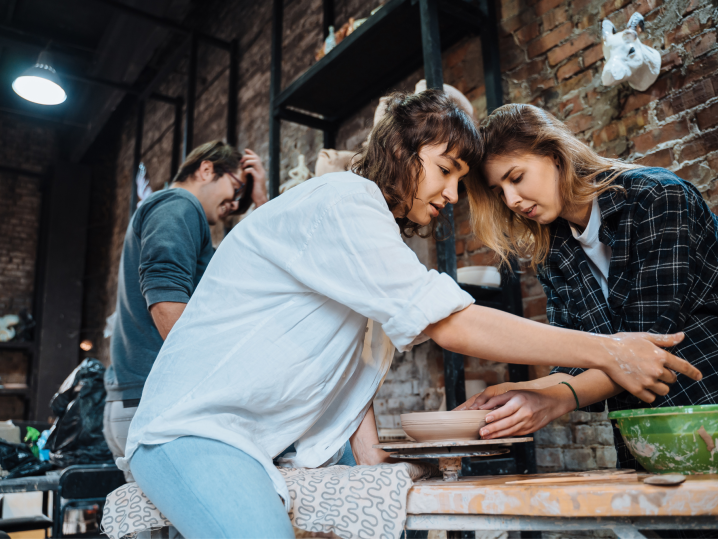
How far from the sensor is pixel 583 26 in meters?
2.24

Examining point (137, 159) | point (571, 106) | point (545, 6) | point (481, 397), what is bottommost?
point (481, 397)

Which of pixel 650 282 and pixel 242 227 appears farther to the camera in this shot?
pixel 650 282

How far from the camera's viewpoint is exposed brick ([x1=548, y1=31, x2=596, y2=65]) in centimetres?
221

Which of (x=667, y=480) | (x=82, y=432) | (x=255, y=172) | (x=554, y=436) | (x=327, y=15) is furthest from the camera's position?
(x=327, y=15)

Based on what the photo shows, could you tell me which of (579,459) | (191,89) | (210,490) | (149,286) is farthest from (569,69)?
(191,89)

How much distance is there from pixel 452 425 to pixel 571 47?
5.97 ft

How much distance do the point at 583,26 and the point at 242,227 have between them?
5.96 ft

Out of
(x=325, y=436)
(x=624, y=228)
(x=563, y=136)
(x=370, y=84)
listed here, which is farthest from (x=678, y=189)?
(x=370, y=84)

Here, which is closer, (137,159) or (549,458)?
(549,458)

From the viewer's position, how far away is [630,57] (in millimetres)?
1905

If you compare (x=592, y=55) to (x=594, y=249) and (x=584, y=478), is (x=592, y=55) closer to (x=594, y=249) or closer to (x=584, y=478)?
(x=594, y=249)

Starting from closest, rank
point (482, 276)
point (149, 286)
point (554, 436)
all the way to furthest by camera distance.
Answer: point (149, 286)
point (554, 436)
point (482, 276)

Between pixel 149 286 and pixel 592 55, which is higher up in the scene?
pixel 592 55

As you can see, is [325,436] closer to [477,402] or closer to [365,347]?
[365,347]
